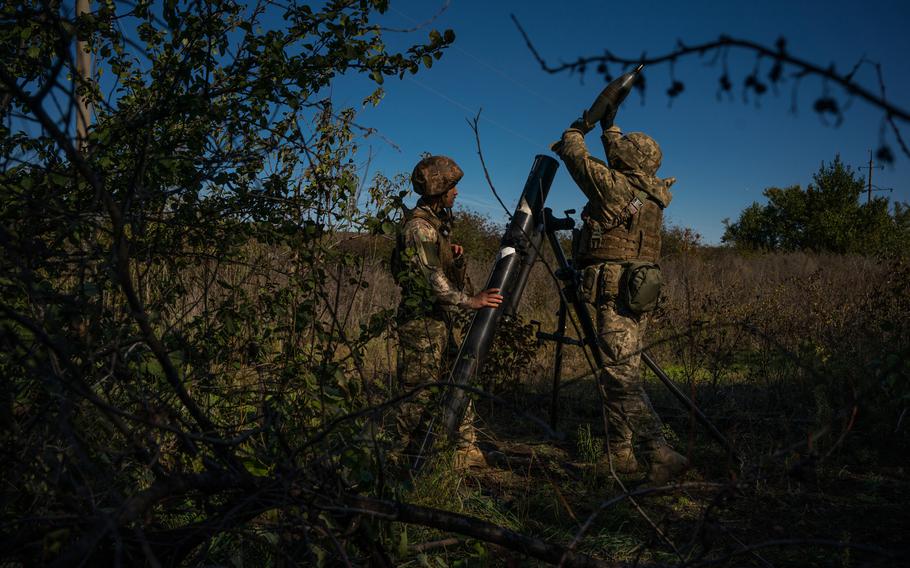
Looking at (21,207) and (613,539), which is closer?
(21,207)

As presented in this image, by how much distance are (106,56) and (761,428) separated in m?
4.73

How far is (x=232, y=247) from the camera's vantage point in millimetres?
2590

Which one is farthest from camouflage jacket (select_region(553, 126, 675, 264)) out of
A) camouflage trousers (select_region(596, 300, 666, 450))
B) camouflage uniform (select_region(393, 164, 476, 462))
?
camouflage uniform (select_region(393, 164, 476, 462))

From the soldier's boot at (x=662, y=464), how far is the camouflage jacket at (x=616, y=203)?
1.33 m

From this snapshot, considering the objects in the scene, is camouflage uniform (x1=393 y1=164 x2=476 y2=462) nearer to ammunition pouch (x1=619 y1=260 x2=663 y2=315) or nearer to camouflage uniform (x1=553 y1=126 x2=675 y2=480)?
camouflage uniform (x1=553 y1=126 x2=675 y2=480)

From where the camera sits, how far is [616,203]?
3.95m

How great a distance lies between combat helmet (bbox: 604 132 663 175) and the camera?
13.2 ft

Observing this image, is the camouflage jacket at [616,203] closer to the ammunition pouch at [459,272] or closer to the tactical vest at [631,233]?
the tactical vest at [631,233]

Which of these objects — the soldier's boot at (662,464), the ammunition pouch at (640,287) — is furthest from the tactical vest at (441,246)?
the soldier's boot at (662,464)

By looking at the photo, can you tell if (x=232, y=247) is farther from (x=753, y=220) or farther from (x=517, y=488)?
(x=753, y=220)

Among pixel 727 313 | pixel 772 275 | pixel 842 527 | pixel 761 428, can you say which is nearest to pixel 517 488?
pixel 842 527

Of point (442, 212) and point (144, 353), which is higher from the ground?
point (442, 212)

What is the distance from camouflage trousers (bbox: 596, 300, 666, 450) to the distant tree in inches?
704

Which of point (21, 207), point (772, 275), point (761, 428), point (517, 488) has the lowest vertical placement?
point (517, 488)
